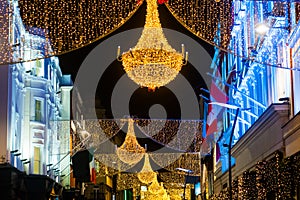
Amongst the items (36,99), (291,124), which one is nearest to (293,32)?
(291,124)

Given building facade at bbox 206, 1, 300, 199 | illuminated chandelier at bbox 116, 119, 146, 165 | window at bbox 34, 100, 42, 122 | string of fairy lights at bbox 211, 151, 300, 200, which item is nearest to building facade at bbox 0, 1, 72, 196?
window at bbox 34, 100, 42, 122

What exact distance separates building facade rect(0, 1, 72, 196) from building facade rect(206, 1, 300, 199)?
8032 millimetres

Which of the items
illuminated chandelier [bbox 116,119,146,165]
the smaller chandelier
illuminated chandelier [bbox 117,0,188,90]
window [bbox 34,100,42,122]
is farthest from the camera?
the smaller chandelier

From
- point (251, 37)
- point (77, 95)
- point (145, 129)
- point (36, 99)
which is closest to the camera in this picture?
point (251, 37)

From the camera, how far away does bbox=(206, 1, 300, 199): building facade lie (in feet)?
66.3

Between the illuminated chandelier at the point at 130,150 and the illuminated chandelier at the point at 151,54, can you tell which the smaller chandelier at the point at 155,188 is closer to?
the illuminated chandelier at the point at 130,150

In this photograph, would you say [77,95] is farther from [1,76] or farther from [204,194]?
[1,76]

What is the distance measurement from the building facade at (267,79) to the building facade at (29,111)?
8.03 m

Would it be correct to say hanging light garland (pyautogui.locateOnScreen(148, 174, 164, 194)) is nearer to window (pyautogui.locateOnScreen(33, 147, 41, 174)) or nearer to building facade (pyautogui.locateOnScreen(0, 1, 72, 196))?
building facade (pyautogui.locateOnScreen(0, 1, 72, 196))

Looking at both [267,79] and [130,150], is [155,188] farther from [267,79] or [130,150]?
[267,79]

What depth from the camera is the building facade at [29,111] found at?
29.9 meters

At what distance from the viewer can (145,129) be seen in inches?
1668

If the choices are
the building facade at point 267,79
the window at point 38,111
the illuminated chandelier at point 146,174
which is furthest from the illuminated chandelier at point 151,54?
the illuminated chandelier at point 146,174

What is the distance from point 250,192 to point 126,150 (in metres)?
22.7
